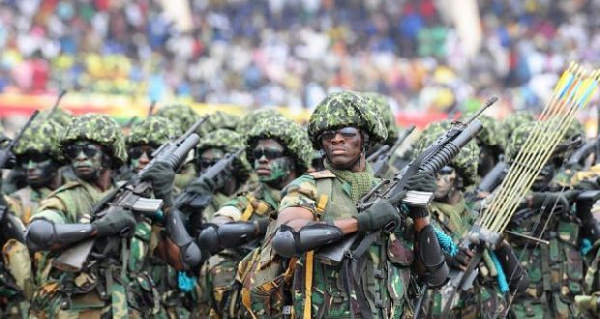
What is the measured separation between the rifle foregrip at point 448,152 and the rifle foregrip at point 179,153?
2.33 metres

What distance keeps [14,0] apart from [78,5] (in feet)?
5.92

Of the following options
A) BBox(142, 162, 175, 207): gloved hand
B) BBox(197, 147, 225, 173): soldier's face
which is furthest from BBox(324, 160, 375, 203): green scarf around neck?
BBox(197, 147, 225, 173): soldier's face

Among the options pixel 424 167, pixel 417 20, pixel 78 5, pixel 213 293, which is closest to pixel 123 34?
pixel 78 5

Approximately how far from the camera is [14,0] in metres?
28.7

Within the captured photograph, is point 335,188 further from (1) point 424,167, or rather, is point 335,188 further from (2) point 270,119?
(2) point 270,119

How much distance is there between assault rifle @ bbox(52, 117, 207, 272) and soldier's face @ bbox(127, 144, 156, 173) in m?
1.35

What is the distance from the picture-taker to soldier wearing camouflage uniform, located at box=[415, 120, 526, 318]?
10.4 meters

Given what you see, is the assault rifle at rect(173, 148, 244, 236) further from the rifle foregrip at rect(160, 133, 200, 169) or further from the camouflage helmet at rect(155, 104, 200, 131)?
the camouflage helmet at rect(155, 104, 200, 131)

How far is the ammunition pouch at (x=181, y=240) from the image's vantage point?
1009 cm

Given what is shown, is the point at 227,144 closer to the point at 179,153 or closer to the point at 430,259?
the point at 179,153

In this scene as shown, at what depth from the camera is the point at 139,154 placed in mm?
11812

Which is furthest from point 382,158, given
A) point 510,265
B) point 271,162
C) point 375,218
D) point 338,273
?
point 375,218

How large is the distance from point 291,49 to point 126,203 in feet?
72.8

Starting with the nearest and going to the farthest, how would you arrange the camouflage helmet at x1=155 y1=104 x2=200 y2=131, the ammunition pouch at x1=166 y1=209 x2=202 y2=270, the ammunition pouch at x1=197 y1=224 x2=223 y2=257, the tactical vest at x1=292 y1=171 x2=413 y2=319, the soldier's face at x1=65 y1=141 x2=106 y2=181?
the tactical vest at x1=292 y1=171 x2=413 y2=319, the soldier's face at x1=65 y1=141 x2=106 y2=181, the ammunition pouch at x1=166 y1=209 x2=202 y2=270, the ammunition pouch at x1=197 y1=224 x2=223 y2=257, the camouflage helmet at x1=155 y1=104 x2=200 y2=131
